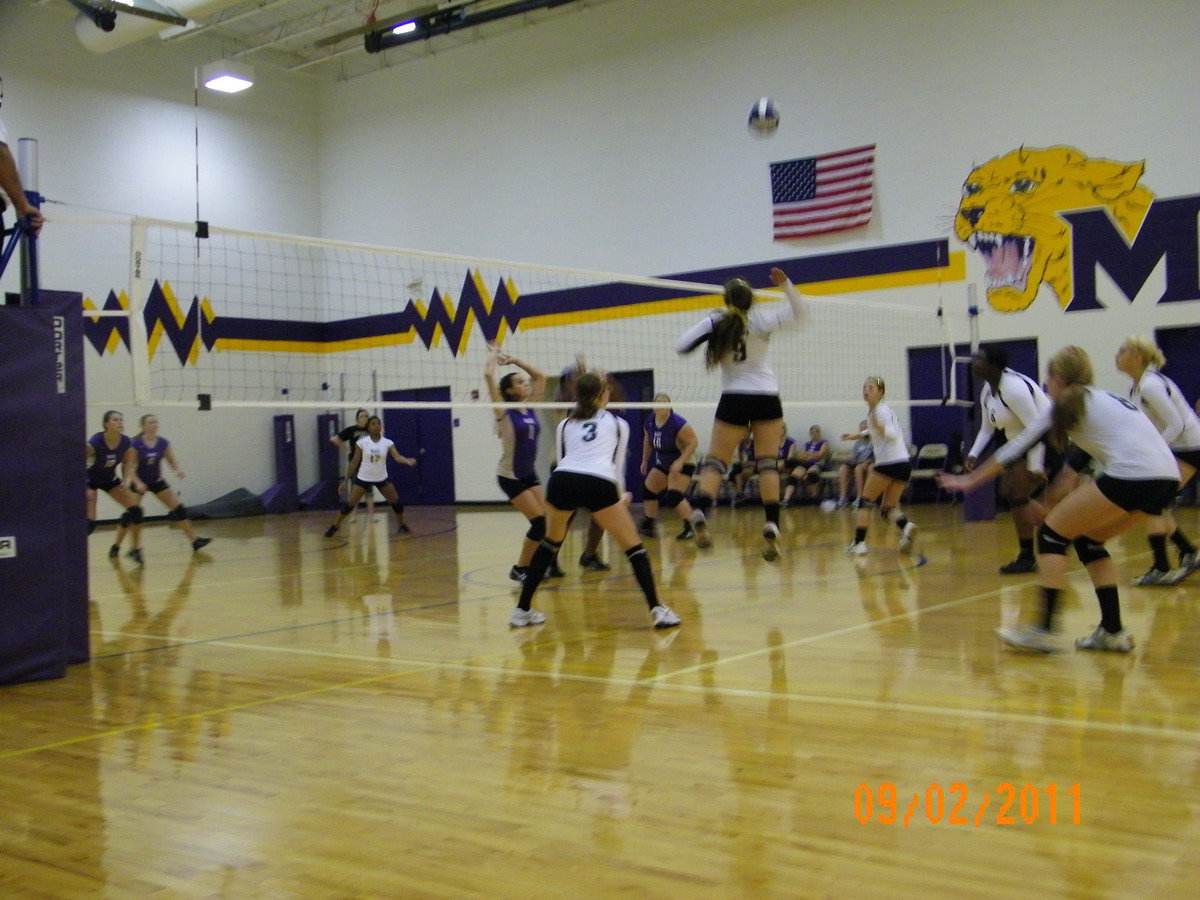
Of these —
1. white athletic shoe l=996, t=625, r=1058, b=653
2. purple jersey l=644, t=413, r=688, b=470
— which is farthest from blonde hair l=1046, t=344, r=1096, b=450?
purple jersey l=644, t=413, r=688, b=470

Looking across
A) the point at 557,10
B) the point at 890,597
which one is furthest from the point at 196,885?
the point at 557,10

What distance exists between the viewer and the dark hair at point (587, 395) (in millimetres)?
6152

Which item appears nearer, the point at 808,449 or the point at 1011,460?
the point at 1011,460

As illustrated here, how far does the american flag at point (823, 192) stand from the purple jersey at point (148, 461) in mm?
9063

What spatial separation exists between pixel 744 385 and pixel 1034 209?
9.50 metres

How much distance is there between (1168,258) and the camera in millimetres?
13617

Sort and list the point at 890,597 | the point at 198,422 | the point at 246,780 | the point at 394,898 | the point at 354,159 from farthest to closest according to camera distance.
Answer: the point at 354,159, the point at 198,422, the point at 890,597, the point at 246,780, the point at 394,898

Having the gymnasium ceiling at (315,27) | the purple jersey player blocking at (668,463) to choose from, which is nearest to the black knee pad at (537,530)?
the purple jersey player blocking at (668,463)

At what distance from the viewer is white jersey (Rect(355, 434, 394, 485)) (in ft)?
43.8

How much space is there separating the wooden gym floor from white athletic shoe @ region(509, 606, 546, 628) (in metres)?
0.07

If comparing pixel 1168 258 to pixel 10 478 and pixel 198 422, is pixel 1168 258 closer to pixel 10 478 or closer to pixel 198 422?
pixel 10 478

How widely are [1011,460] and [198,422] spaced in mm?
17107

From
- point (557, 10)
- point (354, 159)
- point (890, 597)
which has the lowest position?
point (890, 597)

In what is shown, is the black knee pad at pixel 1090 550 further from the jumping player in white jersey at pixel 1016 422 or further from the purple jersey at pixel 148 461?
the purple jersey at pixel 148 461
